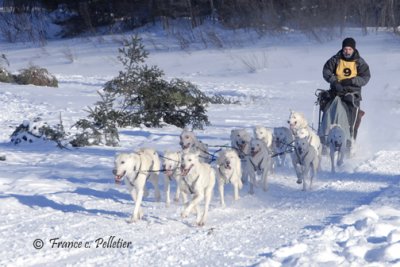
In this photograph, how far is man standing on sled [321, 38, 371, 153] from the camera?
33.6 feet

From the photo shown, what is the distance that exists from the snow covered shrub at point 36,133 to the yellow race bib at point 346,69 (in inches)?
156

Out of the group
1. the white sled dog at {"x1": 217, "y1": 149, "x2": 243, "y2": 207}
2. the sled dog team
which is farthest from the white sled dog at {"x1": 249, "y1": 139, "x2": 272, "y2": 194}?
the white sled dog at {"x1": 217, "y1": 149, "x2": 243, "y2": 207}

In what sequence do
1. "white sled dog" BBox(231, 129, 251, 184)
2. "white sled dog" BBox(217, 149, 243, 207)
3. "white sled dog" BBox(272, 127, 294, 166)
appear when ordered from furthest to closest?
"white sled dog" BBox(272, 127, 294, 166) → "white sled dog" BBox(231, 129, 251, 184) → "white sled dog" BBox(217, 149, 243, 207)

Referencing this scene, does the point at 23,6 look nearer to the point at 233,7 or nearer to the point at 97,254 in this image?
the point at 233,7

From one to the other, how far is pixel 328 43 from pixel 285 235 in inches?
744

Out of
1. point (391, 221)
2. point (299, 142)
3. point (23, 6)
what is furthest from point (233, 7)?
point (391, 221)

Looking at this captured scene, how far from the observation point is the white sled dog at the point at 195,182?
662 cm

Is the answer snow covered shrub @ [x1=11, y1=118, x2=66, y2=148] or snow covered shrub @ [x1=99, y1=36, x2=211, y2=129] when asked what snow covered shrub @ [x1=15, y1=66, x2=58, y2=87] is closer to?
snow covered shrub @ [x1=99, y1=36, x2=211, y2=129]

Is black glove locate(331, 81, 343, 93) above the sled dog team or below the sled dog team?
above

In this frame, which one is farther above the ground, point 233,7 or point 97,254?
point 233,7

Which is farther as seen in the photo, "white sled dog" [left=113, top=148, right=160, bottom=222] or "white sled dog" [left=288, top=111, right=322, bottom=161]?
"white sled dog" [left=288, top=111, right=322, bottom=161]

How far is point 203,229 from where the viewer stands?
21.0ft

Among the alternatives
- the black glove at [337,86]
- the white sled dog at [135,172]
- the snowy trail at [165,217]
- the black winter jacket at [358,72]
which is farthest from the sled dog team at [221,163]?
the black winter jacket at [358,72]

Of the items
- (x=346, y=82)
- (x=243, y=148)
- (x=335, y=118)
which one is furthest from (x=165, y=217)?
(x=346, y=82)
